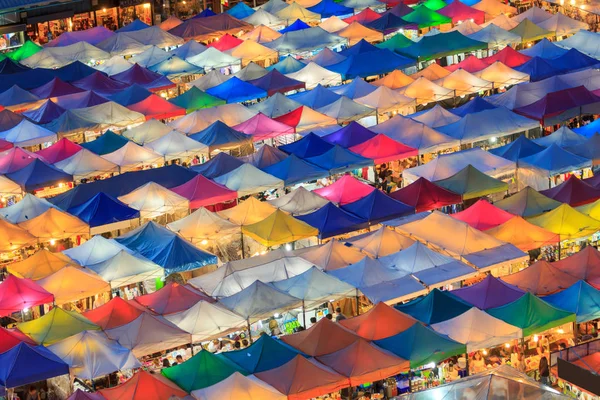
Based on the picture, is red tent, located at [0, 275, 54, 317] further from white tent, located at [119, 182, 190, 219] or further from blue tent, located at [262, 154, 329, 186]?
blue tent, located at [262, 154, 329, 186]

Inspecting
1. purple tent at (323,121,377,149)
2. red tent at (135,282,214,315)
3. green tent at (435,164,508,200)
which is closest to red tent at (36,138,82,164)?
purple tent at (323,121,377,149)

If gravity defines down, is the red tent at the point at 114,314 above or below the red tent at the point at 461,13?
above

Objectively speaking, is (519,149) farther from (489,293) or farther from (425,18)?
(425,18)

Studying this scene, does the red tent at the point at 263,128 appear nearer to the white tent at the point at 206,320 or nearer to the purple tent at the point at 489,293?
the white tent at the point at 206,320

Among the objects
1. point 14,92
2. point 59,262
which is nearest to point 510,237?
point 59,262

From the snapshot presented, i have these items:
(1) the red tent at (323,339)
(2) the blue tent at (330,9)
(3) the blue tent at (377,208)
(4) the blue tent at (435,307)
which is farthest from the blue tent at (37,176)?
(2) the blue tent at (330,9)

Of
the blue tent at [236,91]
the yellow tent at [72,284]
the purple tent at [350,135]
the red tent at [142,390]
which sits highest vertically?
the red tent at [142,390]

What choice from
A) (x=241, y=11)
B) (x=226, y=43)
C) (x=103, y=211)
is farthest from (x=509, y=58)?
(x=103, y=211)
